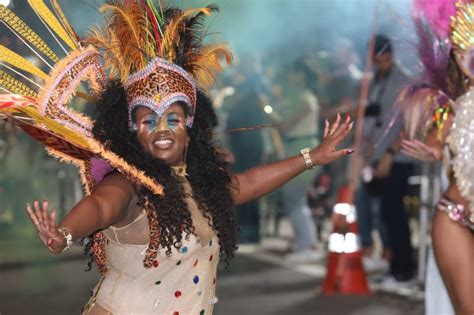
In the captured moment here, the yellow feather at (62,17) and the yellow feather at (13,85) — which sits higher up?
the yellow feather at (62,17)

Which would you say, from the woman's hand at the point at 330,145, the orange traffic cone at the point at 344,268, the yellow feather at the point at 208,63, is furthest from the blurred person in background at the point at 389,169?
the yellow feather at the point at 208,63

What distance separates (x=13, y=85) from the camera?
3.37m

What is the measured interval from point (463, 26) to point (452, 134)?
1.72 feet

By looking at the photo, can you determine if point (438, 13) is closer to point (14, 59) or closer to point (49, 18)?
→ point (49, 18)

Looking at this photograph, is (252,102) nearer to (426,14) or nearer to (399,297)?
(399,297)

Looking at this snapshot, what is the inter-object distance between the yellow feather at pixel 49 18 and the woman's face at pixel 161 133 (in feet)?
1.13

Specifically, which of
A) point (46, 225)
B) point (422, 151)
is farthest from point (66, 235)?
point (422, 151)

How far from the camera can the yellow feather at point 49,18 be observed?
11.2 ft

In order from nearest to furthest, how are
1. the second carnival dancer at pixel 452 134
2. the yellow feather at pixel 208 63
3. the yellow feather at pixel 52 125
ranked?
the yellow feather at pixel 52 125, the yellow feather at pixel 208 63, the second carnival dancer at pixel 452 134

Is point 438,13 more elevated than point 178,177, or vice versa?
point 438,13

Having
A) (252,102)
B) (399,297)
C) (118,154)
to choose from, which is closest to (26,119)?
(118,154)

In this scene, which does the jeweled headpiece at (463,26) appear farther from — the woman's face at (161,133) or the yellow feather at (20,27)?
the yellow feather at (20,27)

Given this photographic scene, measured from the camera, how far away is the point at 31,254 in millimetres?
9883

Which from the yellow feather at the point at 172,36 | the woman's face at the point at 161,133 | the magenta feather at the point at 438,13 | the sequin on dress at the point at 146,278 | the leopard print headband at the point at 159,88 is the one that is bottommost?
the sequin on dress at the point at 146,278
